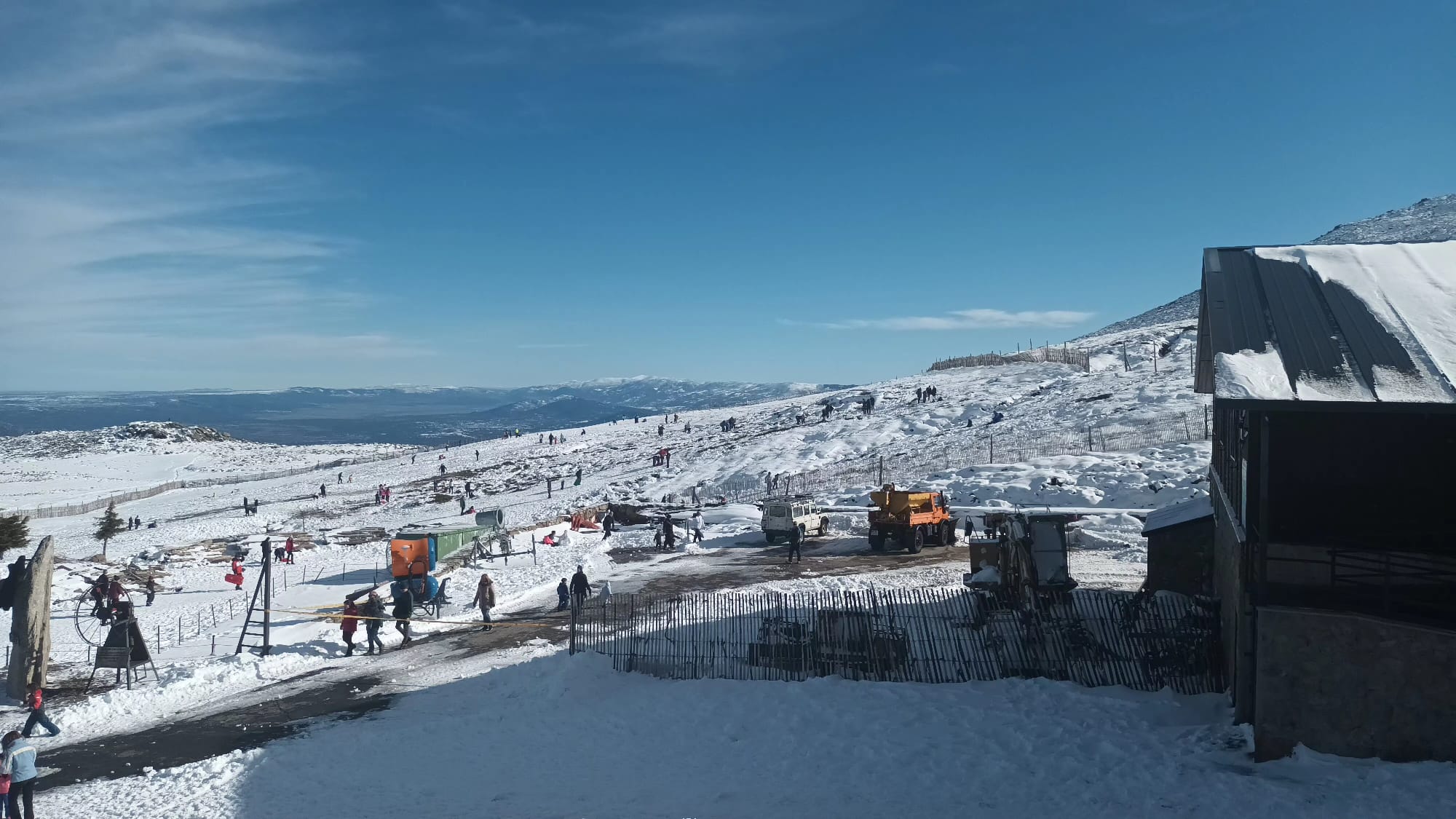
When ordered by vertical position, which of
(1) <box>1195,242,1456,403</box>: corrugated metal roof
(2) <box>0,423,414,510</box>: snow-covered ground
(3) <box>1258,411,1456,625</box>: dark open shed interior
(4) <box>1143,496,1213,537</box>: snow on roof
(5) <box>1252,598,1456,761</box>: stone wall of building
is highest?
(1) <box>1195,242,1456,403</box>: corrugated metal roof

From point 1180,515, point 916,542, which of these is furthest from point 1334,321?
point 916,542

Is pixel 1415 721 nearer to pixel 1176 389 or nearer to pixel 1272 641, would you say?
pixel 1272 641

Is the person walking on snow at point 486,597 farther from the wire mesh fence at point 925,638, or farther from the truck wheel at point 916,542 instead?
the truck wheel at point 916,542

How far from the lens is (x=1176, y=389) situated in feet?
177

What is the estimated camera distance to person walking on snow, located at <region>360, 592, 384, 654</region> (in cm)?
2009

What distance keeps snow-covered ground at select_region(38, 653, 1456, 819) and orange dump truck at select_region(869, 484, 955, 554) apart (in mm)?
14950

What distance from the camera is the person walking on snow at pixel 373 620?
791 inches

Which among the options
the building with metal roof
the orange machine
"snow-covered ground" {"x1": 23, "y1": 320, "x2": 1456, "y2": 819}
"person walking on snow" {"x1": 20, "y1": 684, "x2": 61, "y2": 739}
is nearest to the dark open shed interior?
the building with metal roof

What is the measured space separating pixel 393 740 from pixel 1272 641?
12577 mm

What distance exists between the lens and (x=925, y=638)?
1502 centimetres

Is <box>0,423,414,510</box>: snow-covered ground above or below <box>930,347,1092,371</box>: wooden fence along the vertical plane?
below

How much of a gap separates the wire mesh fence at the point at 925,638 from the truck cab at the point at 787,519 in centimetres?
1403

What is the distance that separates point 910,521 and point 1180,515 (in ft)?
37.8

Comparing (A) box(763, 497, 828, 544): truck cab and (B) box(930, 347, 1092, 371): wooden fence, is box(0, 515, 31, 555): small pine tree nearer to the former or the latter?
(A) box(763, 497, 828, 544): truck cab
